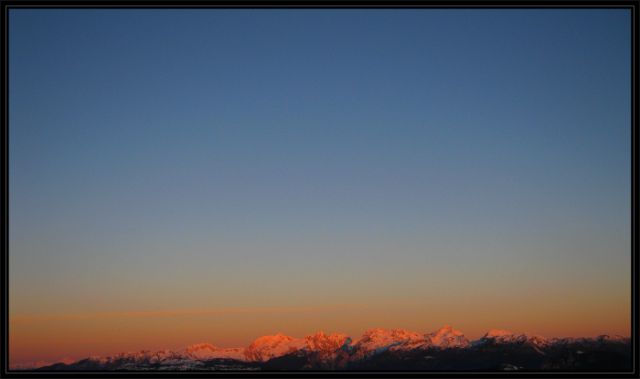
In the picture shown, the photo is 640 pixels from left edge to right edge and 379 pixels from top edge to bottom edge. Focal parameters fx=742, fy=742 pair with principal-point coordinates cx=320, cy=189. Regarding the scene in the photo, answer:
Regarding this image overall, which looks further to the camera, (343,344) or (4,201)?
(343,344)

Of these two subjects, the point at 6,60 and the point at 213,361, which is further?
the point at 213,361

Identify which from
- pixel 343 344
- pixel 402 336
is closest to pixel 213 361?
pixel 343 344

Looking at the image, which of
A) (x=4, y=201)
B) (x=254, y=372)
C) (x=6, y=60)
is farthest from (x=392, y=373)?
(x=6, y=60)

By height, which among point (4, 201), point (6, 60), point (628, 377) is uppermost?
point (6, 60)

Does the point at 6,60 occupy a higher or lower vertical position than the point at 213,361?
higher

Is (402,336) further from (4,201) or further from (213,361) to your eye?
(4,201)
